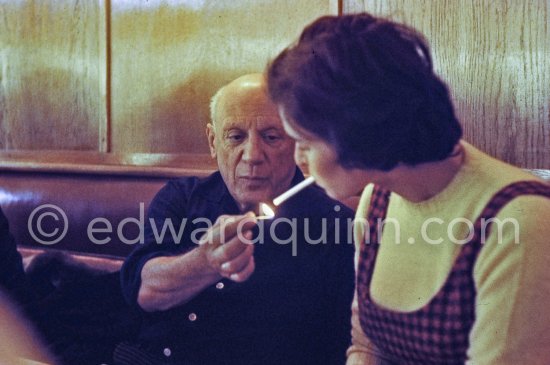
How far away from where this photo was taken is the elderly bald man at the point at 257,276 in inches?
73.9

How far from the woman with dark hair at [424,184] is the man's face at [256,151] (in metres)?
0.65

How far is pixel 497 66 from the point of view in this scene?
2.14m

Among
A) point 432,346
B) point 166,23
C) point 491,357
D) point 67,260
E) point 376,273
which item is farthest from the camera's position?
point 166,23

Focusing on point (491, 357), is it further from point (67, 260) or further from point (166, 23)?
point (166, 23)

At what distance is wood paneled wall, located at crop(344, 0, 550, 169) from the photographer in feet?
6.81

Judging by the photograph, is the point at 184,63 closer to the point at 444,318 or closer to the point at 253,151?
the point at 253,151

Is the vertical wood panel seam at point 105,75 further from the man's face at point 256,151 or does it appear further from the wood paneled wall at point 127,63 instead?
the man's face at point 256,151

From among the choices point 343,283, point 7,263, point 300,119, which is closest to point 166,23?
point 7,263

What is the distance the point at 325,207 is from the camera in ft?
6.54

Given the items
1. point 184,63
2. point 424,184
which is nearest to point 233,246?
point 424,184

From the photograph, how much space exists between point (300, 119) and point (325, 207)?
0.85 metres

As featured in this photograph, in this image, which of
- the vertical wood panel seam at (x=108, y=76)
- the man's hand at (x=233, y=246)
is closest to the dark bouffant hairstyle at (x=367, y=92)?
the man's hand at (x=233, y=246)

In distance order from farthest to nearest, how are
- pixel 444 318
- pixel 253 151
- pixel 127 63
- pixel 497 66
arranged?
pixel 127 63, pixel 497 66, pixel 253 151, pixel 444 318

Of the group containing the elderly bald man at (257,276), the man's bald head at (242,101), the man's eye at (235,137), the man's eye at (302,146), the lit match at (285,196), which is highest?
the man's bald head at (242,101)
